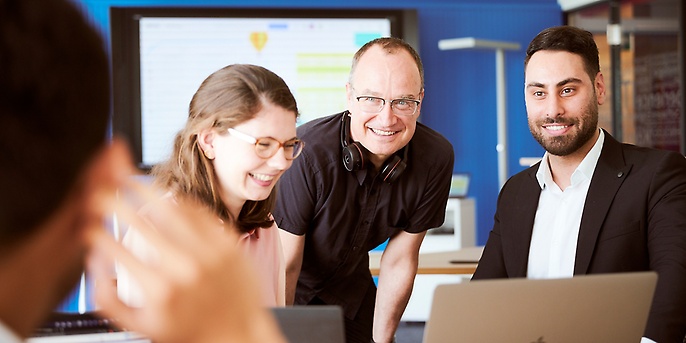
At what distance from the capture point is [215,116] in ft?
6.68

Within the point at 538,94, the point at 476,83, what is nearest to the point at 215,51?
the point at 476,83

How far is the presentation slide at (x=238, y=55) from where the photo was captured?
663 centimetres

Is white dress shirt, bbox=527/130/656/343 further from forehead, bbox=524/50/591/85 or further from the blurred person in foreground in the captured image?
the blurred person in foreground

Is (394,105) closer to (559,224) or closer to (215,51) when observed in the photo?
(559,224)

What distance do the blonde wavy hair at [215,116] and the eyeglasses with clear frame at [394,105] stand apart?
0.58 metres

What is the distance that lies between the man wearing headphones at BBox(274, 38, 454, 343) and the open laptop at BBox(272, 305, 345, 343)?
4.31ft

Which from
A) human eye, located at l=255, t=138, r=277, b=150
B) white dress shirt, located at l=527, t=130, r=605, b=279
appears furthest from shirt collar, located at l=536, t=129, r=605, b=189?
human eye, located at l=255, t=138, r=277, b=150

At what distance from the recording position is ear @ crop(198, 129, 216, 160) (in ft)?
6.72

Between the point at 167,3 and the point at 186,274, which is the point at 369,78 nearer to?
the point at 186,274

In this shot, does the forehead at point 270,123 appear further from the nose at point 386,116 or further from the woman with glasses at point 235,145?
the nose at point 386,116

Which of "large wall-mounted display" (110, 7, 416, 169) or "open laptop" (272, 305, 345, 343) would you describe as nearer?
"open laptop" (272, 305, 345, 343)

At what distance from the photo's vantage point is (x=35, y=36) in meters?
0.44

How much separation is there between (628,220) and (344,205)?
0.88 m

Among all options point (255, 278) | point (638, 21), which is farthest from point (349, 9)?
point (255, 278)
